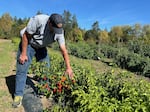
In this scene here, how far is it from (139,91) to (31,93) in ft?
7.81

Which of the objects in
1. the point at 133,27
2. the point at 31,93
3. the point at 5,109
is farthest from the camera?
the point at 133,27

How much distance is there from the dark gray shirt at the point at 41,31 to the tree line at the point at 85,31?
4653 cm

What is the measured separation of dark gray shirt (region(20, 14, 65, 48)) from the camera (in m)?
A: 4.59

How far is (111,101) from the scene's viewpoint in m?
3.58

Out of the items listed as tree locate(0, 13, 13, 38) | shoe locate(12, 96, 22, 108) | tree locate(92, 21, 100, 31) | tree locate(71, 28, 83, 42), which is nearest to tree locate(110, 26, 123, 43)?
tree locate(92, 21, 100, 31)

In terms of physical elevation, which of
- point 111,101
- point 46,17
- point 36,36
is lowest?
point 111,101

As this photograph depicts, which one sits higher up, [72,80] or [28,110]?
[72,80]

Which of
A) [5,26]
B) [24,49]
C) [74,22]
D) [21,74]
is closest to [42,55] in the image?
[21,74]

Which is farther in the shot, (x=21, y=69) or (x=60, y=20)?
(x=21, y=69)

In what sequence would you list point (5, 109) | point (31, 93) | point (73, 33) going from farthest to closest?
point (73, 33) < point (31, 93) < point (5, 109)

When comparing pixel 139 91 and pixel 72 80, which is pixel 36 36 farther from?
pixel 139 91

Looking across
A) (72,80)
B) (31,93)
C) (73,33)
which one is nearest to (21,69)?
(31,93)

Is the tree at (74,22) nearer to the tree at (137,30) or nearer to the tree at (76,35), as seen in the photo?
the tree at (76,35)

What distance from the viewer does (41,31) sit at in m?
4.69
